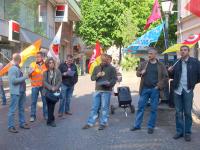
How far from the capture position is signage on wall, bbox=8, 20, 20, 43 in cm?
2217

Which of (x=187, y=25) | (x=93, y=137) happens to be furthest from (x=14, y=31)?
(x=93, y=137)

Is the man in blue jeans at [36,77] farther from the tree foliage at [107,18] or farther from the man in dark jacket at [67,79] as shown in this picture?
the tree foliage at [107,18]

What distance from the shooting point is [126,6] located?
1970 inches

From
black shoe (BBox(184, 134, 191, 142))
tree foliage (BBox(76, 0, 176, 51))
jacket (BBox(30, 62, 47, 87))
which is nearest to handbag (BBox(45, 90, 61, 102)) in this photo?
jacket (BBox(30, 62, 47, 87))

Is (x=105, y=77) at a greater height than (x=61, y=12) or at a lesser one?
lesser

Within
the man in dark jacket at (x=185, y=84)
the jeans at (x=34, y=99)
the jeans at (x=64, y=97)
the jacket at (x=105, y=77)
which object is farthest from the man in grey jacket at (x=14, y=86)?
the man in dark jacket at (x=185, y=84)

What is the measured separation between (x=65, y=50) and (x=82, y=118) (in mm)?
35025

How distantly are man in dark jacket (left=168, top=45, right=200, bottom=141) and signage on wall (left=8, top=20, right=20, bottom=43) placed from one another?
14366 mm

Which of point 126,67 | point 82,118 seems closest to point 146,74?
point 82,118

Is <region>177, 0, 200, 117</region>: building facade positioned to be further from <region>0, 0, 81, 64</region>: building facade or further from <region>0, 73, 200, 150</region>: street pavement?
<region>0, 73, 200, 150</region>: street pavement

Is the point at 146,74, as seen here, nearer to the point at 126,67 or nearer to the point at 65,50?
the point at 126,67

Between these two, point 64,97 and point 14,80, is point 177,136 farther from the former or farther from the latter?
point 64,97

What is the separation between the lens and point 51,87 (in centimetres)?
1047

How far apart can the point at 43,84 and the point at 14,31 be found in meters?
12.7
